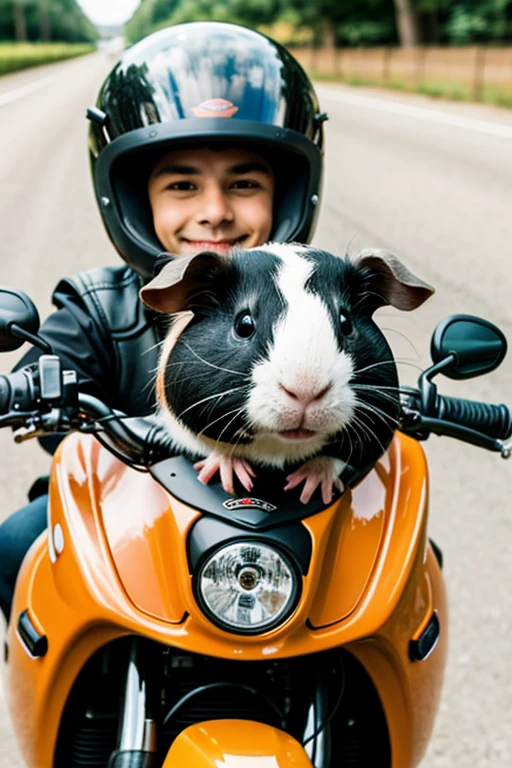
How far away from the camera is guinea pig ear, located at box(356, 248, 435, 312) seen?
5.11 ft

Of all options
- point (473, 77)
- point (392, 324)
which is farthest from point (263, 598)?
point (473, 77)

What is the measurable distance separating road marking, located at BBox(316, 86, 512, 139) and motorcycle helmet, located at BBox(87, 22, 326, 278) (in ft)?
45.2

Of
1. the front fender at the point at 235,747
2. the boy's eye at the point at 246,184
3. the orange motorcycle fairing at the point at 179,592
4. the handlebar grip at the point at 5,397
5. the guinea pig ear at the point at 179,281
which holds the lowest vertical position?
the front fender at the point at 235,747

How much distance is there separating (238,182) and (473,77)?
28018 millimetres

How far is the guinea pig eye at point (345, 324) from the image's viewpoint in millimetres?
1518

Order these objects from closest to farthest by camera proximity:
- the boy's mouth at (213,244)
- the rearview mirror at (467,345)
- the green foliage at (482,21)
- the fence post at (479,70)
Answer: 1. the rearview mirror at (467,345)
2. the boy's mouth at (213,244)
3. the fence post at (479,70)
4. the green foliage at (482,21)

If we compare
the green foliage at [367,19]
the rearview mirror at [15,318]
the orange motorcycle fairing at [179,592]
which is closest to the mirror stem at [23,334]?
the rearview mirror at [15,318]

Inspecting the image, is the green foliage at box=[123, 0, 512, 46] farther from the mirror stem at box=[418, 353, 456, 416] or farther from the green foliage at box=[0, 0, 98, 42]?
the mirror stem at box=[418, 353, 456, 416]

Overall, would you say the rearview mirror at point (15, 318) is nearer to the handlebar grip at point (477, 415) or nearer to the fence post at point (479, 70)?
the handlebar grip at point (477, 415)

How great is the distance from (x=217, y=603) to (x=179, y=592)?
8cm

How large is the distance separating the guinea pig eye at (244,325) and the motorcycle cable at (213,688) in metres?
0.62

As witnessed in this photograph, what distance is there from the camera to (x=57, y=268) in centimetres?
840

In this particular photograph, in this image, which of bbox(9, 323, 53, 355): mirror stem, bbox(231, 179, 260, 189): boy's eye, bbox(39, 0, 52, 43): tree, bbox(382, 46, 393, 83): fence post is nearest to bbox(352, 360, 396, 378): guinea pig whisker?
bbox(9, 323, 53, 355): mirror stem

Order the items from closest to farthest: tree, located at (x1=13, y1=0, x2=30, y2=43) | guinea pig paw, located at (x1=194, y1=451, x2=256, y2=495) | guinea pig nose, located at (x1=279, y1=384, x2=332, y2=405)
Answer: guinea pig nose, located at (x1=279, y1=384, x2=332, y2=405), guinea pig paw, located at (x1=194, y1=451, x2=256, y2=495), tree, located at (x1=13, y1=0, x2=30, y2=43)
